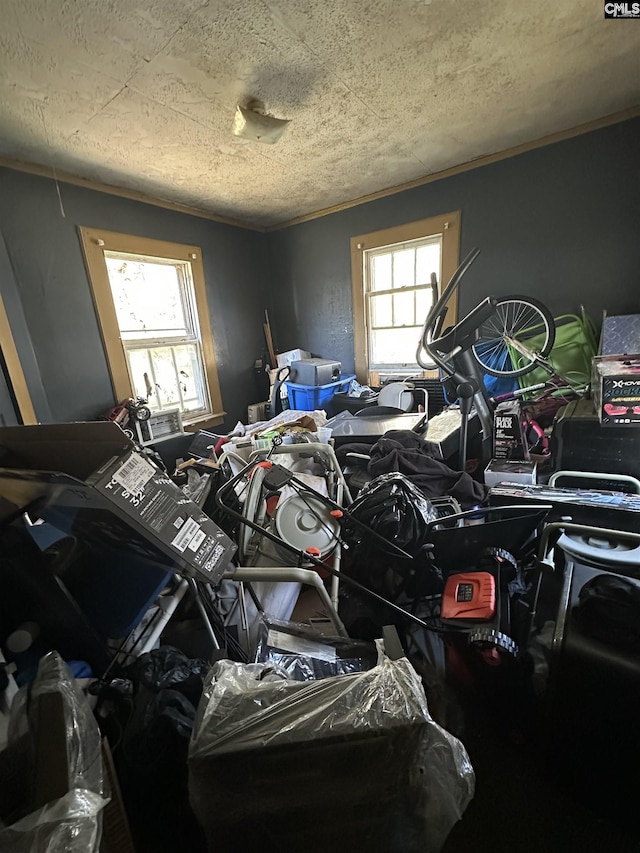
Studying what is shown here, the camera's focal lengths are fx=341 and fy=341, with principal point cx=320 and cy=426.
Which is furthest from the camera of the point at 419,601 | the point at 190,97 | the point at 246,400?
the point at 246,400

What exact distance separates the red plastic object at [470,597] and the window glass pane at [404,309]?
9.59 ft

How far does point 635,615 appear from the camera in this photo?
0.79 m

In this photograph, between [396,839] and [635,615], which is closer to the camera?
[396,839]

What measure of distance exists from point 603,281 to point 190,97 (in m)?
2.98

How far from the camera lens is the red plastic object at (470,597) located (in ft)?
3.28

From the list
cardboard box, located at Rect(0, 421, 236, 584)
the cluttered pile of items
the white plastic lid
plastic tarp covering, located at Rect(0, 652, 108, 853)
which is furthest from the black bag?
plastic tarp covering, located at Rect(0, 652, 108, 853)

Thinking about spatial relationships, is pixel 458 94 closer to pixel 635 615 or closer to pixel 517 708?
pixel 635 615

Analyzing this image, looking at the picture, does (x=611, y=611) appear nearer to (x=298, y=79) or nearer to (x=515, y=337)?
(x=515, y=337)

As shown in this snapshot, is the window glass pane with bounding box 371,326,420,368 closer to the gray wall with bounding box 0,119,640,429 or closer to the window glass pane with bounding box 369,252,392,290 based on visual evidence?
the window glass pane with bounding box 369,252,392,290

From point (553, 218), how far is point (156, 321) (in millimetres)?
3524

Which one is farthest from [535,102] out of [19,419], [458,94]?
[19,419]

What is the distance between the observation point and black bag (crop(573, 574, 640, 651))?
0.79 m

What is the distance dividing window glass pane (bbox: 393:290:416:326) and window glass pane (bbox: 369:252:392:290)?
0.57 feet

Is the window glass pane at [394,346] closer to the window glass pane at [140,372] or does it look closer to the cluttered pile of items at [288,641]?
the cluttered pile of items at [288,641]
